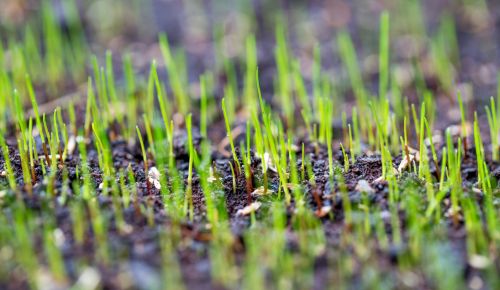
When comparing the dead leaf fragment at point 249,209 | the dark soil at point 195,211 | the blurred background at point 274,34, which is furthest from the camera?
the blurred background at point 274,34

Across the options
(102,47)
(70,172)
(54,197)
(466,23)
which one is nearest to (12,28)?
(102,47)

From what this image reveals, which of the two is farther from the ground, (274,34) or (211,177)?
(274,34)

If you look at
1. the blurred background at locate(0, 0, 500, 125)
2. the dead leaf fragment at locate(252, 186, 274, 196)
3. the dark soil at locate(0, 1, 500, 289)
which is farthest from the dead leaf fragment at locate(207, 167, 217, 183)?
the blurred background at locate(0, 0, 500, 125)

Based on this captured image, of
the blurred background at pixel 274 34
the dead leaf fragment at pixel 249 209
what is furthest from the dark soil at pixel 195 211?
the blurred background at pixel 274 34

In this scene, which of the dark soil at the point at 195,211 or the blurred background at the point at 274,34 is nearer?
the dark soil at the point at 195,211

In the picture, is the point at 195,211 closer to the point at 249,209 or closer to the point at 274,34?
the point at 249,209

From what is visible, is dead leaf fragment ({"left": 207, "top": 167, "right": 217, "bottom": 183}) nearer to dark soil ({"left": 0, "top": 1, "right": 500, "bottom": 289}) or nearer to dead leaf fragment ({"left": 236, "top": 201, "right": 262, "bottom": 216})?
dark soil ({"left": 0, "top": 1, "right": 500, "bottom": 289})

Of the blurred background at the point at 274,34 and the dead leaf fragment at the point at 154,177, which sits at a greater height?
the blurred background at the point at 274,34

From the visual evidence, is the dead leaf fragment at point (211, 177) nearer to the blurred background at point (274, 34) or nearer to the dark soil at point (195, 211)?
the dark soil at point (195, 211)

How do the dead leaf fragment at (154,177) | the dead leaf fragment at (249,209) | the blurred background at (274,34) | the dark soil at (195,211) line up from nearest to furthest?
the dark soil at (195,211), the dead leaf fragment at (249,209), the dead leaf fragment at (154,177), the blurred background at (274,34)

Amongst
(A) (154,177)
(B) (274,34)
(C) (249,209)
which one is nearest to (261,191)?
(C) (249,209)
